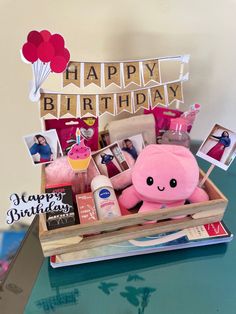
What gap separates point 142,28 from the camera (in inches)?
36.0

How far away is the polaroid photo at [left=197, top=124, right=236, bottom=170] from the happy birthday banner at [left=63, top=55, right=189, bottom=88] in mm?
206

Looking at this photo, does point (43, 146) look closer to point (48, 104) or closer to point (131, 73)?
point (48, 104)

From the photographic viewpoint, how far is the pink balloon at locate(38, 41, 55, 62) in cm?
65

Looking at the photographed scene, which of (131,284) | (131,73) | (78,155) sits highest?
(131,73)

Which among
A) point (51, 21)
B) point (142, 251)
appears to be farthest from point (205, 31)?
point (142, 251)

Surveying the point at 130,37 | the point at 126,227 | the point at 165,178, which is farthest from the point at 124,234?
the point at 130,37

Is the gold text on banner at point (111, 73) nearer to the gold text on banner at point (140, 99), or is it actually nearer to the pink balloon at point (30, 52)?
the gold text on banner at point (140, 99)

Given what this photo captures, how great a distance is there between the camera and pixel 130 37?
3.03 ft

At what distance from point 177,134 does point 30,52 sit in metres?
0.41

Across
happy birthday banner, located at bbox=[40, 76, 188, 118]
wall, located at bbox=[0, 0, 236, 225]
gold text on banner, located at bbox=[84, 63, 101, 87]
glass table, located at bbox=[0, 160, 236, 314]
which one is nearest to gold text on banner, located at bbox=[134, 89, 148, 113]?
happy birthday banner, located at bbox=[40, 76, 188, 118]

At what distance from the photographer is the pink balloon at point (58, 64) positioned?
2.21ft

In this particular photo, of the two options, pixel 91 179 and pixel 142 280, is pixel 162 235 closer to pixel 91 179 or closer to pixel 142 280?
pixel 142 280

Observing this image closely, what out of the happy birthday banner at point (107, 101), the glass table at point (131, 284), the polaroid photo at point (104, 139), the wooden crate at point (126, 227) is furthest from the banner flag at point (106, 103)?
the glass table at point (131, 284)

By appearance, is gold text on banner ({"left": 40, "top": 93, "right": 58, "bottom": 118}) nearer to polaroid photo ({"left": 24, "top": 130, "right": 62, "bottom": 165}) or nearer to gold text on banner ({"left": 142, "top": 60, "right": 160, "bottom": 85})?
polaroid photo ({"left": 24, "top": 130, "right": 62, "bottom": 165})
